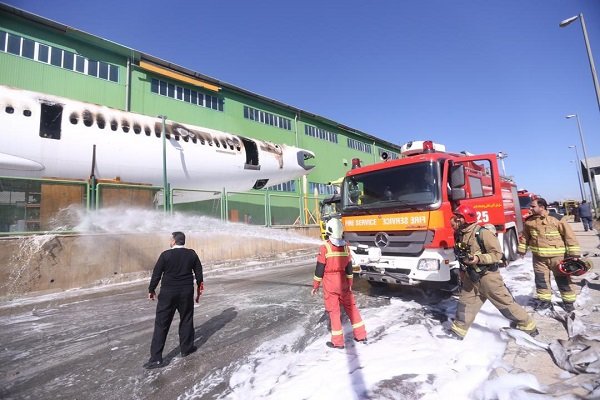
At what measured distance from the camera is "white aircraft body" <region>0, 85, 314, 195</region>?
34.9ft

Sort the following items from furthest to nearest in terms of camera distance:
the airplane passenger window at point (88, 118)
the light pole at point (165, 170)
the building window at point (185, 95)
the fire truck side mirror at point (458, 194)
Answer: the building window at point (185, 95) < the light pole at point (165, 170) < the airplane passenger window at point (88, 118) < the fire truck side mirror at point (458, 194)

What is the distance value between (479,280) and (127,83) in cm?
1982

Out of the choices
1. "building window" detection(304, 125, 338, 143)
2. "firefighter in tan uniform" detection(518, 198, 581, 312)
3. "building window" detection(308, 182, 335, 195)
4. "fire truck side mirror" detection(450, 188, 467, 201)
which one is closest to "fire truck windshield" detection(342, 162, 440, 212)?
"fire truck side mirror" detection(450, 188, 467, 201)

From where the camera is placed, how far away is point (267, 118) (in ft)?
85.9

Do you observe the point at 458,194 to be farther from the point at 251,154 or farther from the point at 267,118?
the point at 267,118

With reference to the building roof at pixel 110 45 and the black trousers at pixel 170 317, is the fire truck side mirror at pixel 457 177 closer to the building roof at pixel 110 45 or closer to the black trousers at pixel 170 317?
the black trousers at pixel 170 317

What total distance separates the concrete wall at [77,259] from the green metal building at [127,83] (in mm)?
1533

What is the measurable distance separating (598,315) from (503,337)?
206 centimetres

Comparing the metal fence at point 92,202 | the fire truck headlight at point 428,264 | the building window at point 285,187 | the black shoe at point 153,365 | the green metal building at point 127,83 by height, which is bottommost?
the black shoe at point 153,365

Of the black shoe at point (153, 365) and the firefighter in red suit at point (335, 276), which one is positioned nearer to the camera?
the black shoe at point (153, 365)

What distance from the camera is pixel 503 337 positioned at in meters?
4.16

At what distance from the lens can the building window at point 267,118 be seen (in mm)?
24703

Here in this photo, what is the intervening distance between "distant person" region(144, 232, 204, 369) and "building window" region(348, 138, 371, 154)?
1287 inches

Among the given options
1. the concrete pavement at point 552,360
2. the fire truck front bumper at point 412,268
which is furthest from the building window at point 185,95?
the concrete pavement at point 552,360
